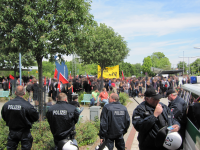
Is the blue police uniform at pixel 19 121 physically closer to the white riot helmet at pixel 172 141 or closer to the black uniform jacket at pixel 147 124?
the black uniform jacket at pixel 147 124

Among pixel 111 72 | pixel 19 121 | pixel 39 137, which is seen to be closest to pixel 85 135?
pixel 39 137

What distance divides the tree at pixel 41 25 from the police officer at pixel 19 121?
2.83 meters

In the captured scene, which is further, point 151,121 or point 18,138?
point 18,138

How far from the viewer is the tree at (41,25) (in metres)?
7.06

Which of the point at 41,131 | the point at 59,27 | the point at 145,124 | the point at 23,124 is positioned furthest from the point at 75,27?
the point at 145,124

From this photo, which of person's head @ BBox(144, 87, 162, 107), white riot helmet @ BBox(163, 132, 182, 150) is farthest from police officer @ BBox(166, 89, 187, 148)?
white riot helmet @ BBox(163, 132, 182, 150)

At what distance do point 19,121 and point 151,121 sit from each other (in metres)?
2.91

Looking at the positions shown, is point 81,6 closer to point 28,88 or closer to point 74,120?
point 74,120

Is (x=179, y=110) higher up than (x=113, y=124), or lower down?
higher up

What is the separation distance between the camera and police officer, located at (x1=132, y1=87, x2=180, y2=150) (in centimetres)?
303

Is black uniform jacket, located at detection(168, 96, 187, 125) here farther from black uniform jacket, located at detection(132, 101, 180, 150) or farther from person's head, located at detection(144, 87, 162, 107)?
person's head, located at detection(144, 87, 162, 107)

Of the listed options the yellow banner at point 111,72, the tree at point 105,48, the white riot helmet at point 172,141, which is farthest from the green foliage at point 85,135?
the yellow banner at point 111,72

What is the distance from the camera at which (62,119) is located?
4.27 metres

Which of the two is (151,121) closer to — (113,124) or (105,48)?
(113,124)
